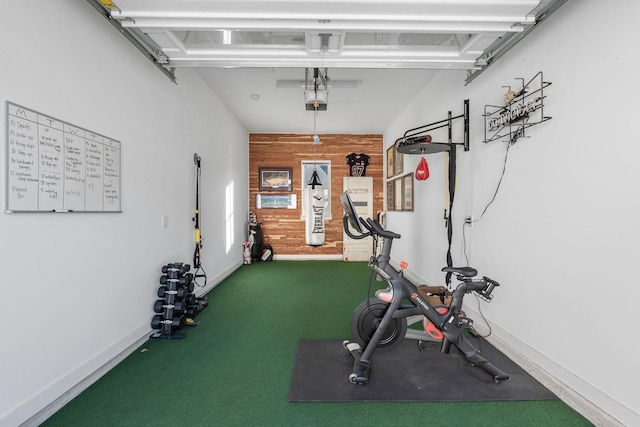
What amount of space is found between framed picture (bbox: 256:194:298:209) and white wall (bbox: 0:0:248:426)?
3.51 metres

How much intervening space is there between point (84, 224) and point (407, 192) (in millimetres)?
4561

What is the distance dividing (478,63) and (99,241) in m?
3.72

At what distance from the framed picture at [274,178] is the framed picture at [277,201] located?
0.20 metres

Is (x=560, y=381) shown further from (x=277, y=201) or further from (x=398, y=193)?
(x=277, y=201)

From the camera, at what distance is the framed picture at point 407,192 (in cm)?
501

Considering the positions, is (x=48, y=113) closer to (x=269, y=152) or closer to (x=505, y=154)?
(x=505, y=154)

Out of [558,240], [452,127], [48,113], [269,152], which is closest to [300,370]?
[558,240]

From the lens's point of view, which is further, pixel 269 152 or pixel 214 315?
pixel 269 152

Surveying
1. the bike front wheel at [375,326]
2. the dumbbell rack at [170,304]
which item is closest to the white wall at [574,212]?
the bike front wheel at [375,326]

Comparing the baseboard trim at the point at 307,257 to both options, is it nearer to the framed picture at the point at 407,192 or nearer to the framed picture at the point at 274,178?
the framed picture at the point at 274,178

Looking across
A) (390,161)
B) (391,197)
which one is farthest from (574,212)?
(390,161)

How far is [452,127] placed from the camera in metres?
3.54

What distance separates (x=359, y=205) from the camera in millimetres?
7133

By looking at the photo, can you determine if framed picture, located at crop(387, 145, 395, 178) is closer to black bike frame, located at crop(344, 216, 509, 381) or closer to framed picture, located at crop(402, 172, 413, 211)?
framed picture, located at crop(402, 172, 413, 211)
